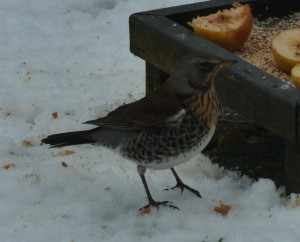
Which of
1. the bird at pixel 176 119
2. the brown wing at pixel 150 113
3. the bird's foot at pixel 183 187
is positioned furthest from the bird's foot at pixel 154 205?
the brown wing at pixel 150 113

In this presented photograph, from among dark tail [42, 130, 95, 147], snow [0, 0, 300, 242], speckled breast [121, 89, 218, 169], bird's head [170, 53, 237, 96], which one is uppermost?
bird's head [170, 53, 237, 96]

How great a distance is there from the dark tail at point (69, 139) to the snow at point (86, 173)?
331 millimetres

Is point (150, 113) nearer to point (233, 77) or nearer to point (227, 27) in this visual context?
point (233, 77)

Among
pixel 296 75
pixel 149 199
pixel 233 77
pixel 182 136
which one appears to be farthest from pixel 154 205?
pixel 296 75

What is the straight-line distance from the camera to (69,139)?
201 inches

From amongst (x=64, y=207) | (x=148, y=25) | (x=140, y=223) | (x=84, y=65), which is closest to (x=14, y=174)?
(x=64, y=207)

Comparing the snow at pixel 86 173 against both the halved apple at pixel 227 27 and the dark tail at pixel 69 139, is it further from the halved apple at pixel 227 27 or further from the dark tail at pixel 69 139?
the halved apple at pixel 227 27

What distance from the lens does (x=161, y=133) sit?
15.8ft

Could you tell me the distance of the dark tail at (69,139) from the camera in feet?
16.7

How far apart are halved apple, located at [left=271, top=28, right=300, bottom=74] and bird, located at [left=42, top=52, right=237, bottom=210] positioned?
894 millimetres

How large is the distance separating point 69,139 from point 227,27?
1.44 metres

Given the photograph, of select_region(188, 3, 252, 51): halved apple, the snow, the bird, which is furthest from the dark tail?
select_region(188, 3, 252, 51): halved apple

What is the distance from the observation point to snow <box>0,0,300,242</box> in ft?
15.5

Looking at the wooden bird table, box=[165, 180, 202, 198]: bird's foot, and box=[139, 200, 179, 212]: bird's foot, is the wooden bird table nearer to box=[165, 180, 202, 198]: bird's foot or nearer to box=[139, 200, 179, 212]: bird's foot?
box=[165, 180, 202, 198]: bird's foot
